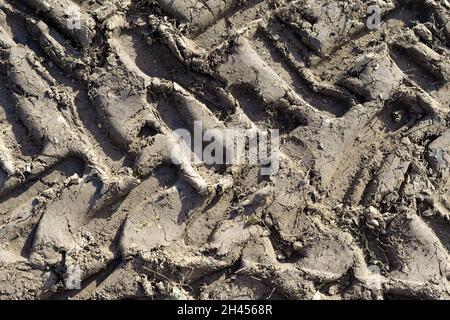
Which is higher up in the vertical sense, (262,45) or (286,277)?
(262,45)

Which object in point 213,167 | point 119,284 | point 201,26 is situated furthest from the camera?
point 201,26

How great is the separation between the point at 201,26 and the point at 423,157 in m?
1.31

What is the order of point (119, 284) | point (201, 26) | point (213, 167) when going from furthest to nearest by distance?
1. point (201, 26)
2. point (213, 167)
3. point (119, 284)

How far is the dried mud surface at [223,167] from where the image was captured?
2.21m

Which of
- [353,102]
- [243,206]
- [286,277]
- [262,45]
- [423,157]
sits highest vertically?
[262,45]

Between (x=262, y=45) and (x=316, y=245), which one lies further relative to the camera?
(x=262, y=45)

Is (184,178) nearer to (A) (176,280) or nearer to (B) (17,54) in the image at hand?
(A) (176,280)

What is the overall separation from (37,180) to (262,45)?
132 cm

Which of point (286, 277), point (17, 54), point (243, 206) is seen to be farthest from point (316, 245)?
point (17, 54)

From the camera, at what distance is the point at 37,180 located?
2305 mm

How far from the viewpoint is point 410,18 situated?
256 centimetres

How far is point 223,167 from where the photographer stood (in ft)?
7.63

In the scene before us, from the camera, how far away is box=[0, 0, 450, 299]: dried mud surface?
2.21 meters

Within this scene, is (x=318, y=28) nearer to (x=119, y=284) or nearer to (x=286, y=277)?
(x=286, y=277)
